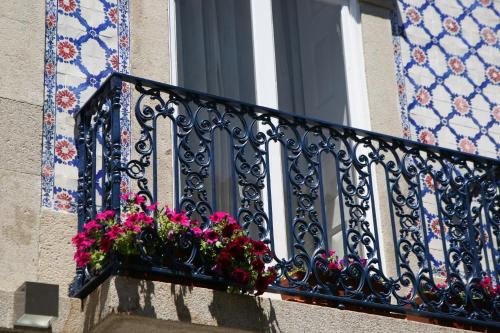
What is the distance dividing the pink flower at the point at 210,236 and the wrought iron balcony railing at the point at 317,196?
0.10 meters

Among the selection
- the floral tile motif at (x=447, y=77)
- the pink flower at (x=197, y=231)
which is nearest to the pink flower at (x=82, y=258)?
the pink flower at (x=197, y=231)

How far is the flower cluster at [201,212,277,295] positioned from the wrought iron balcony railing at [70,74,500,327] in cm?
10

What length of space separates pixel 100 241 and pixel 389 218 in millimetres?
2551

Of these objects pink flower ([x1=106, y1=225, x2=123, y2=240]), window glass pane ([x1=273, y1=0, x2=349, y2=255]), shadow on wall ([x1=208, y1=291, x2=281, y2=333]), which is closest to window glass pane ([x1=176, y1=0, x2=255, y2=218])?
window glass pane ([x1=273, y1=0, x2=349, y2=255])

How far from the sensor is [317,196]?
7.61m

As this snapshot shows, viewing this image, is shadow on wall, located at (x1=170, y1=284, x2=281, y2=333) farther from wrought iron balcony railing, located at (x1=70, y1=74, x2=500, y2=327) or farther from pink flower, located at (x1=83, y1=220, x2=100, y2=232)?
pink flower, located at (x1=83, y1=220, x2=100, y2=232)

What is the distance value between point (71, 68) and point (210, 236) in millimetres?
1562

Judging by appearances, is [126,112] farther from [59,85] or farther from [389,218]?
[389,218]

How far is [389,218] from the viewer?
8.56m

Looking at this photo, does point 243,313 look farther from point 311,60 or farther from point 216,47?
point 311,60

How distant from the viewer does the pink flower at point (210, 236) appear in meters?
6.91

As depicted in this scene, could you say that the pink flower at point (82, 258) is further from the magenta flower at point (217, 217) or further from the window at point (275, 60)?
the window at point (275, 60)

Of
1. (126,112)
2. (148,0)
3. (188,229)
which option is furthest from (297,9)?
(188,229)

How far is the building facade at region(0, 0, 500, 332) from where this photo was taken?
6.95 m
